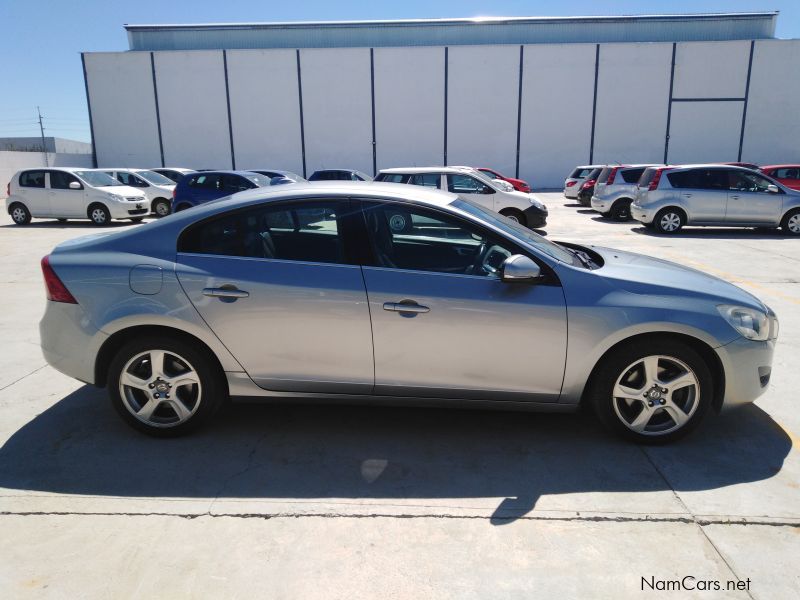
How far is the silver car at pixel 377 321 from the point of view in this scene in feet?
10.7

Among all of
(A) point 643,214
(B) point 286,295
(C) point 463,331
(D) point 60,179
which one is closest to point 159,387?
(B) point 286,295

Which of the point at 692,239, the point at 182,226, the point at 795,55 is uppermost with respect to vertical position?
the point at 795,55

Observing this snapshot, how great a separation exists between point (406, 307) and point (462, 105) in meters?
30.8

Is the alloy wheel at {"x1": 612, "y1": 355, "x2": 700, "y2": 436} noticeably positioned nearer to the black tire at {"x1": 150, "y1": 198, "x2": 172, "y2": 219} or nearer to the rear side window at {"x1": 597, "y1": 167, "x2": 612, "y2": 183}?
the rear side window at {"x1": 597, "y1": 167, "x2": 612, "y2": 183}

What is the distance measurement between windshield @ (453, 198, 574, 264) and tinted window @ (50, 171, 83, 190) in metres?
16.2

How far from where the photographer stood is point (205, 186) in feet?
48.9

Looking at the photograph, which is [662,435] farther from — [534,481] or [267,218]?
[267,218]

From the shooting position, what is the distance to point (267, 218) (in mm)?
3531

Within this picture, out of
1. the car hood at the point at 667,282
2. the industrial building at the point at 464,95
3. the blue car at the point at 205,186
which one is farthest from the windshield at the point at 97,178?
the car hood at the point at 667,282

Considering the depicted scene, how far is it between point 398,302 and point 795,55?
37546mm

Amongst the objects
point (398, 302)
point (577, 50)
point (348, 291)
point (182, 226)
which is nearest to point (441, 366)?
point (398, 302)

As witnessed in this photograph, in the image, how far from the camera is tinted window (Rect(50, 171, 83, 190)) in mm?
16266

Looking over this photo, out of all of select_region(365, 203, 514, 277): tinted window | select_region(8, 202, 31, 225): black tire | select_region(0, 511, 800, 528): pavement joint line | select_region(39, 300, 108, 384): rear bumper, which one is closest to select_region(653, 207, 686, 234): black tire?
select_region(365, 203, 514, 277): tinted window

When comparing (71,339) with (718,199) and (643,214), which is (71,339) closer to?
(643,214)
